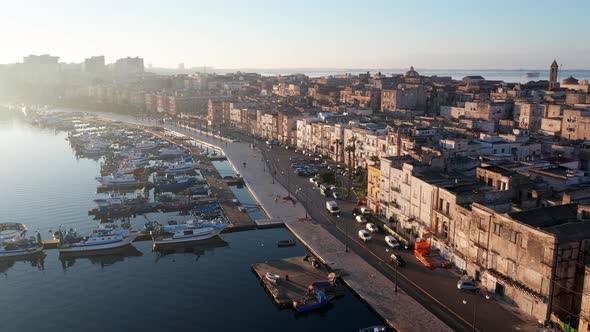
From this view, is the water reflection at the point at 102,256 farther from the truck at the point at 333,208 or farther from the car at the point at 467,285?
the car at the point at 467,285

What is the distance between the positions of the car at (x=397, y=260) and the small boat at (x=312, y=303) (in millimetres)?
5724

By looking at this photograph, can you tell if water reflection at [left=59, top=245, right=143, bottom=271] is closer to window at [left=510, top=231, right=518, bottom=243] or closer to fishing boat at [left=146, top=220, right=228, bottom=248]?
fishing boat at [left=146, top=220, right=228, bottom=248]

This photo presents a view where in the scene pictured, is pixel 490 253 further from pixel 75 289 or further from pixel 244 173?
pixel 244 173

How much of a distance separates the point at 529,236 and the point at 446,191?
7746 mm

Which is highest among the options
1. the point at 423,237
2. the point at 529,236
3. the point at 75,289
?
the point at 529,236

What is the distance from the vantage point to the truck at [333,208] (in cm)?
4250

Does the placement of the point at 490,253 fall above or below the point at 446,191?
below

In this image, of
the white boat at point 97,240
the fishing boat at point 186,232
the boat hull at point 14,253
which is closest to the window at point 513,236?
the fishing boat at point 186,232

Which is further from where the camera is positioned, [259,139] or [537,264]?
[259,139]

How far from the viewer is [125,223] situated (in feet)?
147

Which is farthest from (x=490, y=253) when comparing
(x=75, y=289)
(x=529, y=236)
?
(x=75, y=289)

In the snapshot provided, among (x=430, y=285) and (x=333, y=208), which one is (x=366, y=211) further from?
(x=430, y=285)

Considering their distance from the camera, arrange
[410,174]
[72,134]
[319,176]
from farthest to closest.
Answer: [72,134]
[319,176]
[410,174]

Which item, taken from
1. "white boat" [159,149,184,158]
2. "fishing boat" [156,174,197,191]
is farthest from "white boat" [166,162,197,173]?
"white boat" [159,149,184,158]
